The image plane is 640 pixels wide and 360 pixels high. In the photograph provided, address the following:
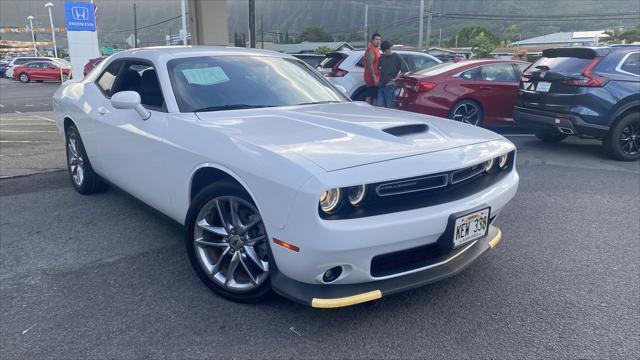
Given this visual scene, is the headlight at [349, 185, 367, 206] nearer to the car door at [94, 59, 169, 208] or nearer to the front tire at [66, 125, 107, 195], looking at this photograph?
the car door at [94, 59, 169, 208]

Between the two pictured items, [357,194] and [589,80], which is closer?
[357,194]

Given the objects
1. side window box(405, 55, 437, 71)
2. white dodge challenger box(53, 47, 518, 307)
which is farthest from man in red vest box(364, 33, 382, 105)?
white dodge challenger box(53, 47, 518, 307)

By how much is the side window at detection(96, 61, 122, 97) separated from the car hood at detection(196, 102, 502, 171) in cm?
160

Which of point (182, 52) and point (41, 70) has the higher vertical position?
point (182, 52)

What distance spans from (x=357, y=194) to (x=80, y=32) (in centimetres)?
1626

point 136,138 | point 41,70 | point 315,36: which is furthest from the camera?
point 315,36

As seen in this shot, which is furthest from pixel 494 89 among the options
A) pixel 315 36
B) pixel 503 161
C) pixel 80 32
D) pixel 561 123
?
pixel 315 36

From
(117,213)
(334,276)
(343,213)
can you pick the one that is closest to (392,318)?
(334,276)

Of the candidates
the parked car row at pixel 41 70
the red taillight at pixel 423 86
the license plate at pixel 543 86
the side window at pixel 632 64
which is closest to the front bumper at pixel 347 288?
the license plate at pixel 543 86

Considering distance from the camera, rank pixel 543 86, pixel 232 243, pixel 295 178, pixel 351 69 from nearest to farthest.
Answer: pixel 295 178 → pixel 232 243 → pixel 543 86 → pixel 351 69

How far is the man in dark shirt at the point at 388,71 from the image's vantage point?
9203 mm

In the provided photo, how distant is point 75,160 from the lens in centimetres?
509

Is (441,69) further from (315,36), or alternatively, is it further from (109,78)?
(315,36)

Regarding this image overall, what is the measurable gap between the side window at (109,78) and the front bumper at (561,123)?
5890 millimetres
